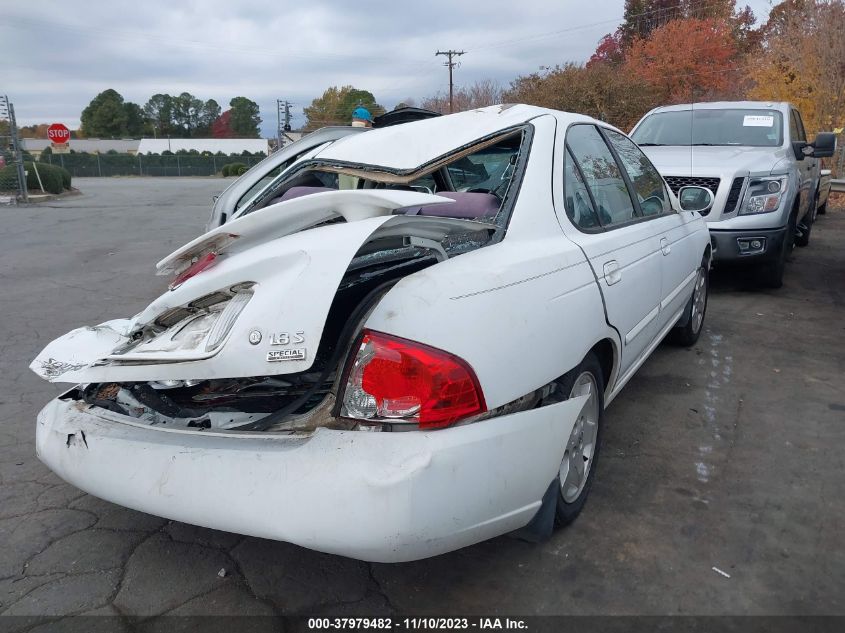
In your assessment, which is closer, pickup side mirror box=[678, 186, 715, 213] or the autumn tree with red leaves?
pickup side mirror box=[678, 186, 715, 213]

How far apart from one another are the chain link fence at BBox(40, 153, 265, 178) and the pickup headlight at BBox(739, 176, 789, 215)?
189ft

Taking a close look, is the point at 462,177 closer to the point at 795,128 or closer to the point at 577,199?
the point at 577,199

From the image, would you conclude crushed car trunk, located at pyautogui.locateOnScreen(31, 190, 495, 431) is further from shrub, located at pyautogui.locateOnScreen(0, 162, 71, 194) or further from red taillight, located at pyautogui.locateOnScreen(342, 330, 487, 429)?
shrub, located at pyautogui.locateOnScreen(0, 162, 71, 194)

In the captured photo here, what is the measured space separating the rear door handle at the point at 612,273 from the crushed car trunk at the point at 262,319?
0.66 m

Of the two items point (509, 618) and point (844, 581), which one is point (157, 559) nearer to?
point (509, 618)

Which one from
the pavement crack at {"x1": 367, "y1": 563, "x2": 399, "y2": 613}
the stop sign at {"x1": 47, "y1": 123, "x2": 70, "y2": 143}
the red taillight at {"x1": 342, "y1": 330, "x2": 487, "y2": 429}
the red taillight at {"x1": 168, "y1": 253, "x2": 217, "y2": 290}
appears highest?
the stop sign at {"x1": 47, "y1": 123, "x2": 70, "y2": 143}

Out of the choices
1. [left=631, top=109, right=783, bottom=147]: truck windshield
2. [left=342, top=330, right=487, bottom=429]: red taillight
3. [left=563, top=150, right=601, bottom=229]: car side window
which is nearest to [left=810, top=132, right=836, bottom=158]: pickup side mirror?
[left=631, top=109, right=783, bottom=147]: truck windshield

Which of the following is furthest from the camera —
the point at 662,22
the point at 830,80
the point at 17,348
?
the point at 662,22

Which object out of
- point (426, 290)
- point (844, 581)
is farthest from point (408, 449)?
point (844, 581)

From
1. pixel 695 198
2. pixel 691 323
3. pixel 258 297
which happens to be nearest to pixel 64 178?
pixel 695 198

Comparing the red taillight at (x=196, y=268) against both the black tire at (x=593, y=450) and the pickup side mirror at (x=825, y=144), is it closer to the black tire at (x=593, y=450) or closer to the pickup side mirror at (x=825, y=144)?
the black tire at (x=593, y=450)

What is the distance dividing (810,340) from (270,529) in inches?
195

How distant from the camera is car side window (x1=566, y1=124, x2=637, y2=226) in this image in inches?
125

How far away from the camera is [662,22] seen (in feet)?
136
